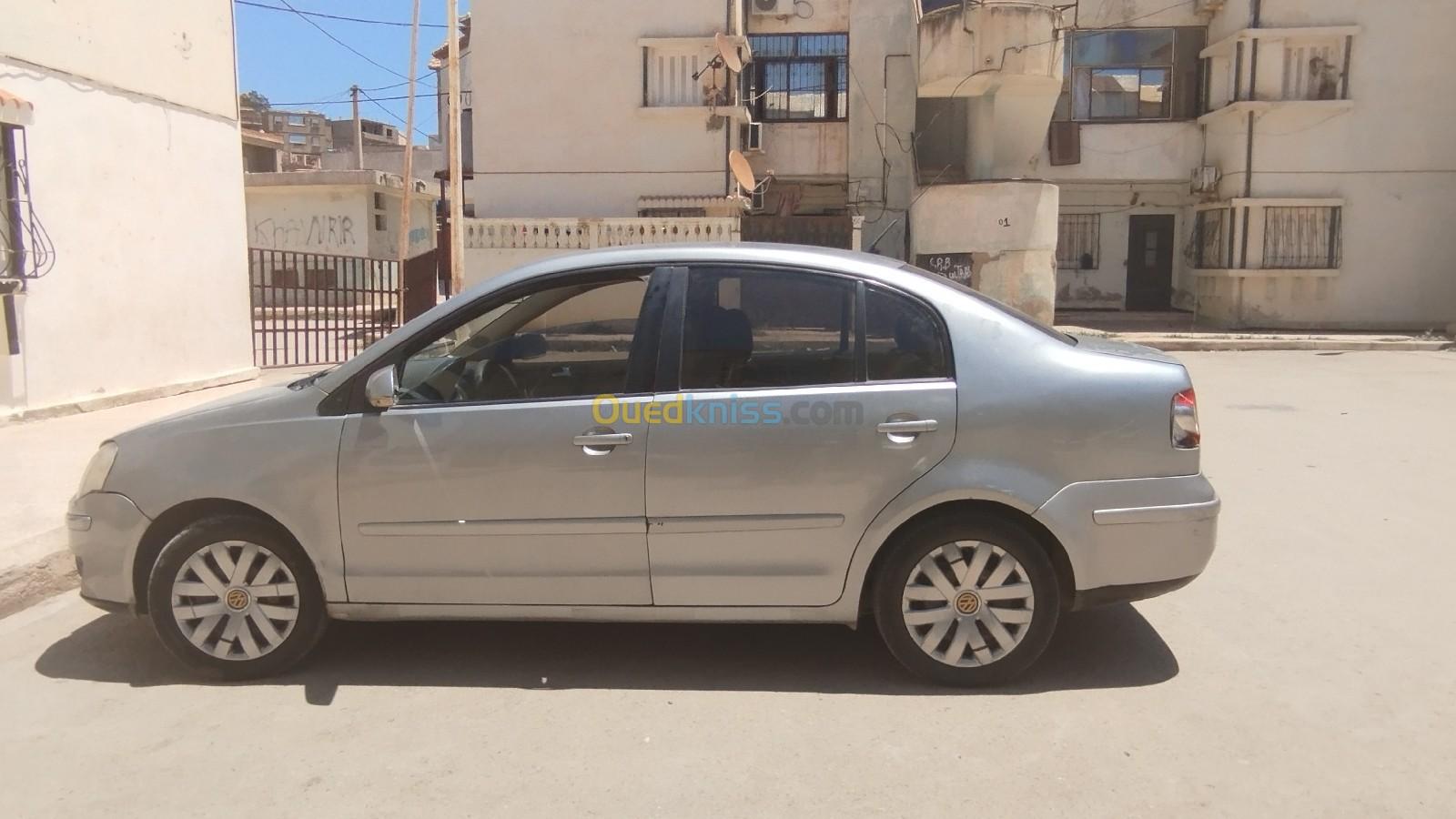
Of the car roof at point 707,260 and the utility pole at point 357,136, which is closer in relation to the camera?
the car roof at point 707,260

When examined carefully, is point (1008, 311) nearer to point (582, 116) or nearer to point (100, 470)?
point (100, 470)

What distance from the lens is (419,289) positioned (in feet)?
53.9

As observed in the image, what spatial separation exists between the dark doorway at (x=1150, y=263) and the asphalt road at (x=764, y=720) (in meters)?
20.8

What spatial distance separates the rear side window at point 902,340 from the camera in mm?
4016

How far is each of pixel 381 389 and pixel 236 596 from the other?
39.7 inches

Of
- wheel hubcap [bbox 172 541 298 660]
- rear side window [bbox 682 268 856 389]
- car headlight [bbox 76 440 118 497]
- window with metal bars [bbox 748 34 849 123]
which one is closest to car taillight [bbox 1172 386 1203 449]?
rear side window [bbox 682 268 856 389]

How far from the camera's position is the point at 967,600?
396 cm

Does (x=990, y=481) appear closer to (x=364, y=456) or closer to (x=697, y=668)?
(x=697, y=668)

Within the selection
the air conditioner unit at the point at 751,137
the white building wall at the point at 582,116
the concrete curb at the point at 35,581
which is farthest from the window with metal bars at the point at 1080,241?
the concrete curb at the point at 35,581

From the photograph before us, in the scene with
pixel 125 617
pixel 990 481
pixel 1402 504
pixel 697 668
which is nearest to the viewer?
pixel 990 481

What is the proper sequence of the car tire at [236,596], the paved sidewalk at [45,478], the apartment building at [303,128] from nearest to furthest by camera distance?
the car tire at [236,596]
the paved sidewalk at [45,478]
the apartment building at [303,128]

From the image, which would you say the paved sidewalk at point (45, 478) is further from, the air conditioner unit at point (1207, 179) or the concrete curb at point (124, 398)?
the air conditioner unit at point (1207, 179)

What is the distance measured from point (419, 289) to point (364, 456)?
13.0 meters

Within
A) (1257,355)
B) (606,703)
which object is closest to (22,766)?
(606,703)
